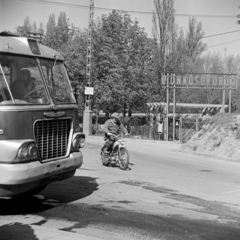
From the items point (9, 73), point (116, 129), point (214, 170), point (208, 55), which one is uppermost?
point (208, 55)

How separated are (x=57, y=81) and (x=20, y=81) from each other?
90 centimetres

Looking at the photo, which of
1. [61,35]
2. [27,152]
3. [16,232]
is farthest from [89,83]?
[16,232]

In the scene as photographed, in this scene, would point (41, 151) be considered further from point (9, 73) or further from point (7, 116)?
point (9, 73)

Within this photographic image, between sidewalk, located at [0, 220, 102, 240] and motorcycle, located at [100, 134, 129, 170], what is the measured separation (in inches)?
229

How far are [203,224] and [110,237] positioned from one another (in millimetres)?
1490

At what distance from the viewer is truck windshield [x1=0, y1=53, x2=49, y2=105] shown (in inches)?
231

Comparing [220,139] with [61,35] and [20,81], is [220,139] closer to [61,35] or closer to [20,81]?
[20,81]

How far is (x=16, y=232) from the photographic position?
5.22 m

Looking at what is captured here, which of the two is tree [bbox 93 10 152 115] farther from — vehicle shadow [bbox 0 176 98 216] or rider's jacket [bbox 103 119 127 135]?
vehicle shadow [bbox 0 176 98 216]

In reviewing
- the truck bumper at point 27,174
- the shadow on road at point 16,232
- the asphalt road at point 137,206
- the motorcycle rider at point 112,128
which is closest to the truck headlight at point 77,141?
the truck bumper at point 27,174

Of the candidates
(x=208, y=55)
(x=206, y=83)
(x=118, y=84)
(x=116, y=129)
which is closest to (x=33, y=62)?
(x=116, y=129)

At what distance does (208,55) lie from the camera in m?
48.8

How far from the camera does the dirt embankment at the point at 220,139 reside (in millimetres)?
16519

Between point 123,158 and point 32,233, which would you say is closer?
point 32,233
